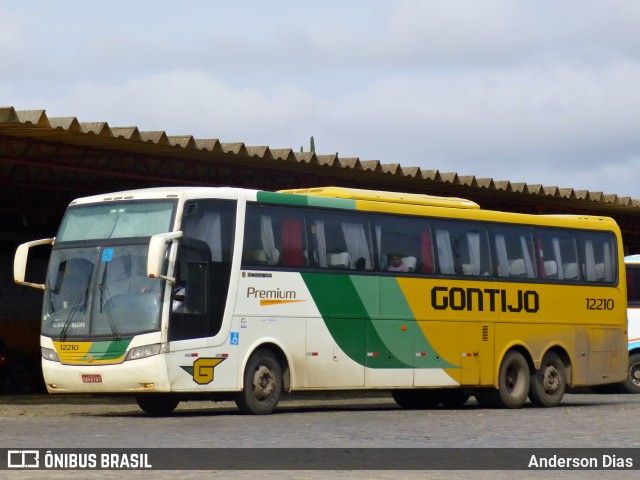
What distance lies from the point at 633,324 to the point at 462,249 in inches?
395

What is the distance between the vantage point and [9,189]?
33.1 m

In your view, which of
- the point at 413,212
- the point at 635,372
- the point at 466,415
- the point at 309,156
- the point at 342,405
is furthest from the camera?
the point at 635,372

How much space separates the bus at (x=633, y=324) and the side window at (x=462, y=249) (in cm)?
916

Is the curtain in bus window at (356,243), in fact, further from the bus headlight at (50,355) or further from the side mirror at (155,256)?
the bus headlight at (50,355)

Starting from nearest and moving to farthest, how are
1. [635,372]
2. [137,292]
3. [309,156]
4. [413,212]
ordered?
[137,292]
[413,212]
[309,156]
[635,372]

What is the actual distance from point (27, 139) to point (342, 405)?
7152mm

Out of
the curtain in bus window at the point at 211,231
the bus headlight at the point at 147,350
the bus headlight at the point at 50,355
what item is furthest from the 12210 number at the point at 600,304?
the bus headlight at the point at 50,355

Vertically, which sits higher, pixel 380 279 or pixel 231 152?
pixel 231 152

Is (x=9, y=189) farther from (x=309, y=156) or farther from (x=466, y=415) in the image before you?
(x=466, y=415)

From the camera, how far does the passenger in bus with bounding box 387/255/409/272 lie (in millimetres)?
22156

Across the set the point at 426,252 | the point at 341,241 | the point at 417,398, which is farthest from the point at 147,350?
the point at 417,398

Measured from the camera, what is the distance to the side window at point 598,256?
83.3 ft

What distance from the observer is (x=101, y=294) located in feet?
63.2

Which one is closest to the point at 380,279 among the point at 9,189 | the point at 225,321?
the point at 225,321
